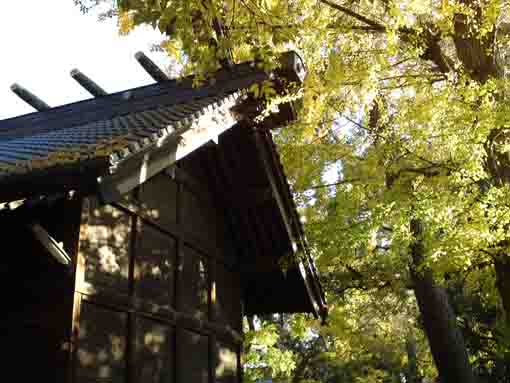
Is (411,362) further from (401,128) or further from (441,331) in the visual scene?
(401,128)

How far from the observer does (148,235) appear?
536 centimetres

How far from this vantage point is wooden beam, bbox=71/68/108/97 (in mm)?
8711

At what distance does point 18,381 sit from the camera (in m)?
3.86

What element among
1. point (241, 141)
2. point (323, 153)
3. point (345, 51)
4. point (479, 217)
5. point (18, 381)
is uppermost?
point (345, 51)

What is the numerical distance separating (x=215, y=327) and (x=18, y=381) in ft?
9.50

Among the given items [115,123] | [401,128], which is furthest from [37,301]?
[401,128]

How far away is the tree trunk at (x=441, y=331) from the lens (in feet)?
36.6

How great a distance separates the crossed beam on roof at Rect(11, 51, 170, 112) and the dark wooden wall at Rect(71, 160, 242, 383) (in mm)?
2313

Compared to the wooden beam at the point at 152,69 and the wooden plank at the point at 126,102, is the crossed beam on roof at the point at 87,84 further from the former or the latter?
the wooden plank at the point at 126,102

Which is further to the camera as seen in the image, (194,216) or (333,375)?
(333,375)

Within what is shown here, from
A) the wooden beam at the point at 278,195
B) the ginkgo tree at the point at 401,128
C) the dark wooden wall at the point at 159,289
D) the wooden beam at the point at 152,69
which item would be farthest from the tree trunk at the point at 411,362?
the wooden beam at the point at 152,69

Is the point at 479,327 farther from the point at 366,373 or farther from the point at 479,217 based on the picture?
the point at 479,217

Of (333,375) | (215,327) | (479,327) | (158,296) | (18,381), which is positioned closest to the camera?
(18,381)

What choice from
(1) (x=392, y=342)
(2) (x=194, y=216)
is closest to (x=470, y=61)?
(2) (x=194, y=216)
